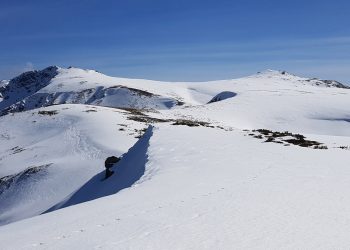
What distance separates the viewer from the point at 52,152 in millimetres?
41312

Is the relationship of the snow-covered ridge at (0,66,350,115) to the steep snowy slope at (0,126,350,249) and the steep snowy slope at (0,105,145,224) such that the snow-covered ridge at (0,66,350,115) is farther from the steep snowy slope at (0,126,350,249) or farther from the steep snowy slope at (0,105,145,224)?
the steep snowy slope at (0,126,350,249)

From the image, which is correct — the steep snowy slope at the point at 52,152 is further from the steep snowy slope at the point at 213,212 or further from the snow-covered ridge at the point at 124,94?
the snow-covered ridge at the point at 124,94

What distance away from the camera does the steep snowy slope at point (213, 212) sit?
9.05m

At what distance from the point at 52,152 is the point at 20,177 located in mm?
6087

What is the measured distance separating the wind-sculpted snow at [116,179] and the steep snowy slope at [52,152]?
294 centimetres

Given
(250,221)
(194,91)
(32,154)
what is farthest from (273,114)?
(194,91)

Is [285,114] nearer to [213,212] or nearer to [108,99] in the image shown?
[213,212]

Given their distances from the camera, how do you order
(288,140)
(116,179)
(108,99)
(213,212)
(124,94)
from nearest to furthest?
1. (213,212)
2. (116,179)
3. (288,140)
4. (124,94)
5. (108,99)

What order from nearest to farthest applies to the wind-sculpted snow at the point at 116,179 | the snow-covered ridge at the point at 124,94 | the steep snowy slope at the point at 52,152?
the wind-sculpted snow at the point at 116,179, the steep snowy slope at the point at 52,152, the snow-covered ridge at the point at 124,94

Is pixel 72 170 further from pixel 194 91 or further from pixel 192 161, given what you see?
pixel 194 91

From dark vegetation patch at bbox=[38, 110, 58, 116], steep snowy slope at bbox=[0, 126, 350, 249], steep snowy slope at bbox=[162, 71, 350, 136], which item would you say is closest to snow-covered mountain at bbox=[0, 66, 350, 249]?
steep snowy slope at bbox=[0, 126, 350, 249]

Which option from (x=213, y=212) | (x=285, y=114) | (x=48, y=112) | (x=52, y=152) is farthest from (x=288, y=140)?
(x=48, y=112)

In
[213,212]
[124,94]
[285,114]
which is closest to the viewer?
[213,212]

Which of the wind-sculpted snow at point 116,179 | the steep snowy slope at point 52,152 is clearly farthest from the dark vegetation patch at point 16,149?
the wind-sculpted snow at point 116,179
